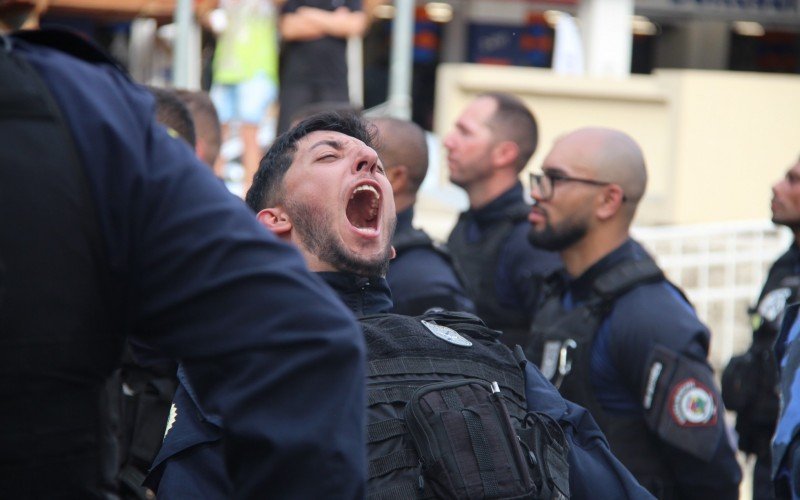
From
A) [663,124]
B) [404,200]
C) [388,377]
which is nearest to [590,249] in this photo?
[404,200]

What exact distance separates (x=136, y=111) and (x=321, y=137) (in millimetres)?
1347

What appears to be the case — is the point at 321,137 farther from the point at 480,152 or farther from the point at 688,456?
the point at 480,152

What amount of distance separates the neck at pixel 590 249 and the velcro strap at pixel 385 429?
2.18 meters

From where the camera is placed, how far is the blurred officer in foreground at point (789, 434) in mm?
2826

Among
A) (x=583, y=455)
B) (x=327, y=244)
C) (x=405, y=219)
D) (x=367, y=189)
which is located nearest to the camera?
(x=583, y=455)

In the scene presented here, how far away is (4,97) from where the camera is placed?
4.44 feet

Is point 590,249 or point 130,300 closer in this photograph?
point 130,300

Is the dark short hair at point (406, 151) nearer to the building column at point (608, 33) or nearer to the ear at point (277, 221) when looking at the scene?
the ear at point (277, 221)

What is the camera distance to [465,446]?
2119 mm

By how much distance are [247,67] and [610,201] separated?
4273 mm

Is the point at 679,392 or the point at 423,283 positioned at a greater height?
the point at 423,283

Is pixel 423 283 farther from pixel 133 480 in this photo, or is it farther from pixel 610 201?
pixel 133 480

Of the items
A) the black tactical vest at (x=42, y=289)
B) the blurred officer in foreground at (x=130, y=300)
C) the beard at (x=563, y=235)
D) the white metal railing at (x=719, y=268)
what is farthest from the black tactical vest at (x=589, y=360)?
the white metal railing at (x=719, y=268)

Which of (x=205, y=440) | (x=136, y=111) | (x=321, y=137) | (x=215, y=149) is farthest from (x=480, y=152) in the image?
(x=136, y=111)
